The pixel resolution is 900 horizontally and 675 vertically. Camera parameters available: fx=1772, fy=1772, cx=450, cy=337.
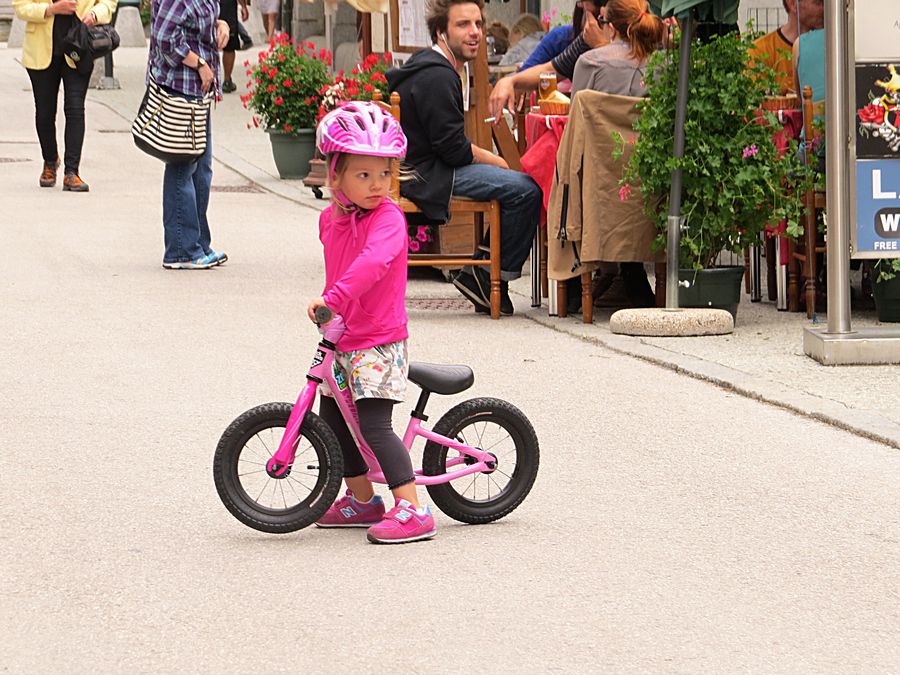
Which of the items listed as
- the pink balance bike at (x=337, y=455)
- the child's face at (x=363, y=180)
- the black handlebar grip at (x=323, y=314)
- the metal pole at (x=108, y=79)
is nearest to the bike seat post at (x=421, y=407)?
the pink balance bike at (x=337, y=455)

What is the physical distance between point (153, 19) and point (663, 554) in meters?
7.42

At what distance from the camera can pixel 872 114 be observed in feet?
28.0

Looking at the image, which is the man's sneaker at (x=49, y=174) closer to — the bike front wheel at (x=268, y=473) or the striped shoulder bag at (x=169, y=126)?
the striped shoulder bag at (x=169, y=126)

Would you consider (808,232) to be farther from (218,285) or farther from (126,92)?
(126,92)

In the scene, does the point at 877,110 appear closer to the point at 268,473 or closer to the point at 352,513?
the point at 352,513

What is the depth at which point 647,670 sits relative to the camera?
13.7ft

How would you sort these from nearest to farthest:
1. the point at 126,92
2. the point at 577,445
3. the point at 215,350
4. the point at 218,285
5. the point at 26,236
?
the point at 577,445, the point at 215,350, the point at 218,285, the point at 26,236, the point at 126,92

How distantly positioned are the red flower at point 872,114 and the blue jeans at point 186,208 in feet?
16.1

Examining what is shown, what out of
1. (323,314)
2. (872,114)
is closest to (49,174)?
(872,114)

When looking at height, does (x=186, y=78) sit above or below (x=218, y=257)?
above

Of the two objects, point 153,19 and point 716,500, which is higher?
point 153,19

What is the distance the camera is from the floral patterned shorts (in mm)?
5398

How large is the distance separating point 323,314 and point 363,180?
18.7 inches

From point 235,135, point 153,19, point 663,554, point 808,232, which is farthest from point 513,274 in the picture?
point 235,135
